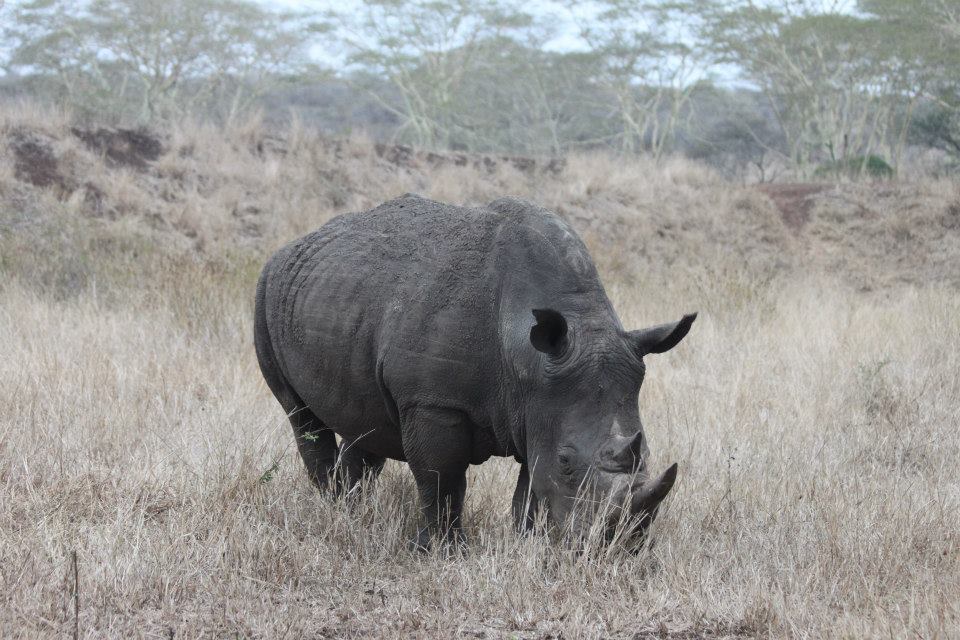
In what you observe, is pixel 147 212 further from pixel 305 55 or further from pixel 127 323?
pixel 305 55

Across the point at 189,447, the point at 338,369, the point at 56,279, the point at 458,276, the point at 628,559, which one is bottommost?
the point at 56,279

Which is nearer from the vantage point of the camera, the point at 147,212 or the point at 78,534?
the point at 78,534

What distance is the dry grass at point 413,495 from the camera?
3.68 m

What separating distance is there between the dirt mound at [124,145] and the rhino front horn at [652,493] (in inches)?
544

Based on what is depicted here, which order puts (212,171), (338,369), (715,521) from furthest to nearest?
(212,171)
(715,521)
(338,369)

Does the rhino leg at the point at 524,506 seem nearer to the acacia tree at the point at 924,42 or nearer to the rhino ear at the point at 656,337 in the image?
the rhino ear at the point at 656,337

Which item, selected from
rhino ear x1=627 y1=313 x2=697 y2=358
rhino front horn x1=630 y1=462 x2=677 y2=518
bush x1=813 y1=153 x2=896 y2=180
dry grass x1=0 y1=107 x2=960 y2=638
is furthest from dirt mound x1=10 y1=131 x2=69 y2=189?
bush x1=813 y1=153 x2=896 y2=180

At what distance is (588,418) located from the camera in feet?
12.3

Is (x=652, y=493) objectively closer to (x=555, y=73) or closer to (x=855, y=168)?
(x=855, y=168)

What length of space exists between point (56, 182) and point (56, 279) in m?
3.61

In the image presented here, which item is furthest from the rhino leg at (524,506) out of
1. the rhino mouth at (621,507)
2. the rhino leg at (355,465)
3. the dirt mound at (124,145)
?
the dirt mound at (124,145)

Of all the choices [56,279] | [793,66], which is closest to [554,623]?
[56,279]

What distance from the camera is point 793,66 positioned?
2625 cm

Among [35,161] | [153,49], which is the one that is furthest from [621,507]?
[153,49]
